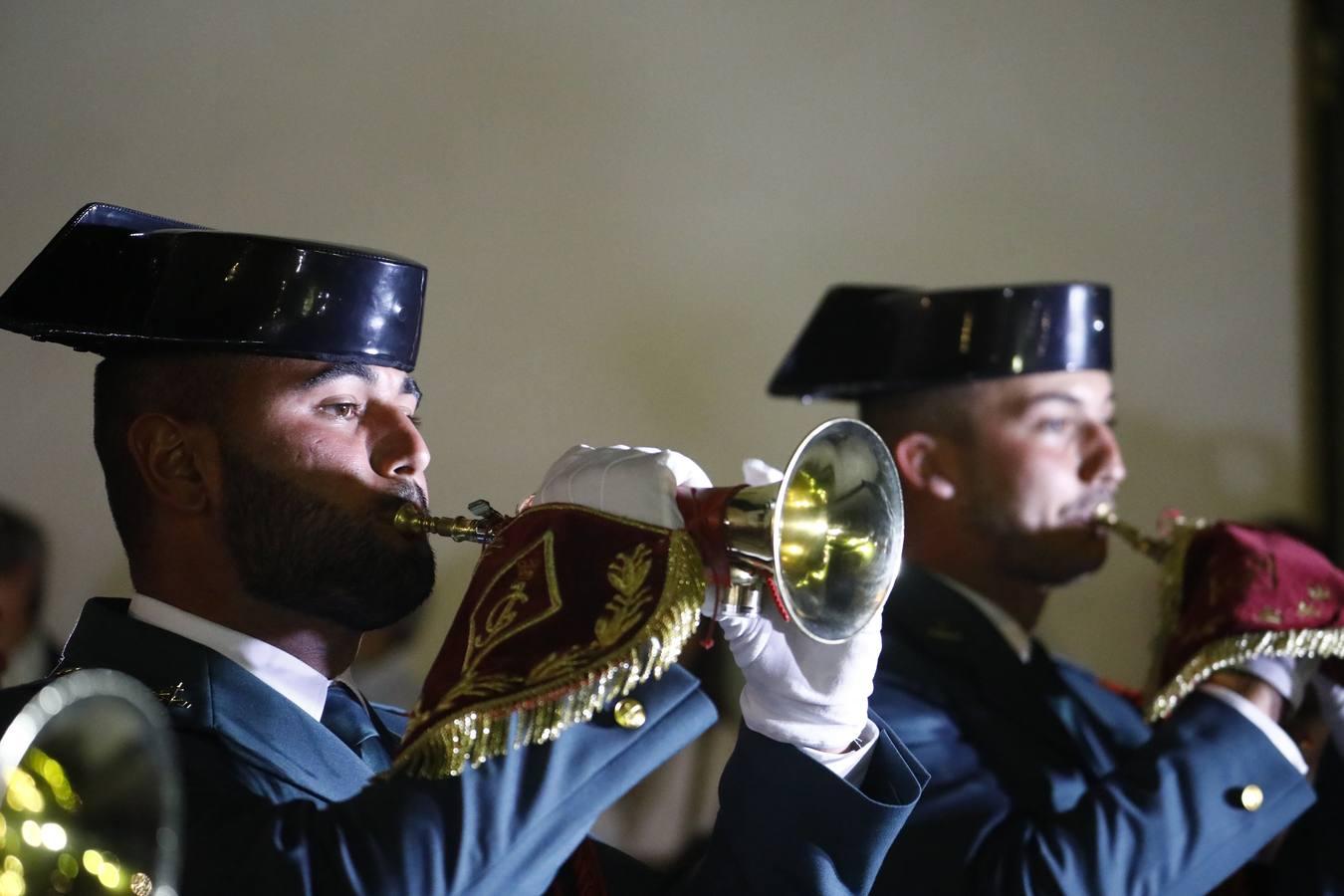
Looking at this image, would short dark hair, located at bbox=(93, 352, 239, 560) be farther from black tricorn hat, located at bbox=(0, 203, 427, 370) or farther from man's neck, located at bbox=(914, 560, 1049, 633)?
man's neck, located at bbox=(914, 560, 1049, 633)

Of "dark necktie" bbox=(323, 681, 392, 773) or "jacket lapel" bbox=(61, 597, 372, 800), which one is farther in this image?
"dark necktie" bbox=(323, 681, 392, 773)

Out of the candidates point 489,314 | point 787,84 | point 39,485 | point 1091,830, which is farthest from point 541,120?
point 1091,830

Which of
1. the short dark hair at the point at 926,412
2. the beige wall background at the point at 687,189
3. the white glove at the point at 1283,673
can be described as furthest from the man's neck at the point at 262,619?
the white glove at the point at 1283,673

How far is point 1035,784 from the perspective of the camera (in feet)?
6.94

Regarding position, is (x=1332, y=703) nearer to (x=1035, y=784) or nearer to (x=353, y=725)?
(x=1035, y=784)

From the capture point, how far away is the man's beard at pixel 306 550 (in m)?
1.57

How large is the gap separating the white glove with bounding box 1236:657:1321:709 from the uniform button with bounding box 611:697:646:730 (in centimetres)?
107

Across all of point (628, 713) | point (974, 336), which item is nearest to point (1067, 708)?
point (974, 336)

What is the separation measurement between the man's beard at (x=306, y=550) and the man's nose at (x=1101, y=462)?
1.22m

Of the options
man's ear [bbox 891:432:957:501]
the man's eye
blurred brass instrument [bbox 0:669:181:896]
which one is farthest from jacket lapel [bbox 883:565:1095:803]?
blurred brass instrument [bbox 0:669:181:896]

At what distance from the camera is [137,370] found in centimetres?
164

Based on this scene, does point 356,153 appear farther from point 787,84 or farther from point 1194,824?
point 1194,824

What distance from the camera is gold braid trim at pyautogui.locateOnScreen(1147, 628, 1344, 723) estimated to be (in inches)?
80.9

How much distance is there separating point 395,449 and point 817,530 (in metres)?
0.44
